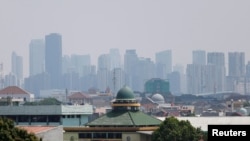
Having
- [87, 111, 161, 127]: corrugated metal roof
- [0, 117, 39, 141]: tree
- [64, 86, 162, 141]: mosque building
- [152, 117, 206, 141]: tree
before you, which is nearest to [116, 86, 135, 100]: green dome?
[64, 86, 162, 141]: mosque building

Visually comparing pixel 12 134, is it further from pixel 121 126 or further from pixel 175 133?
pixel 121 126

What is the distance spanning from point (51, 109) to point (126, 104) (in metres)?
8.25

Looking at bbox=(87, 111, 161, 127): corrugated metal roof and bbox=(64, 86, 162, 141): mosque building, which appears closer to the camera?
bbox=(64, 86, 162, 141): mosque building

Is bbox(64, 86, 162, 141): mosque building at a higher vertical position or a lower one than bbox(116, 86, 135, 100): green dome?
lower

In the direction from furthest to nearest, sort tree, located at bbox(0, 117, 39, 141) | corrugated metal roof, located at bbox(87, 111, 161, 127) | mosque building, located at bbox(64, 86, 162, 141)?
corrugated metal roof, located at bbox(87, 111, 161, 127)
mosque building, located at bbox(64, 86, 162, 141)
tree, located at bbox(0, 117, 39, 141)

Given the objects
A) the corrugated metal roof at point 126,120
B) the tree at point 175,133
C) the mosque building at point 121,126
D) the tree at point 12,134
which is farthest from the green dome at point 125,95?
the tree at point 12,134

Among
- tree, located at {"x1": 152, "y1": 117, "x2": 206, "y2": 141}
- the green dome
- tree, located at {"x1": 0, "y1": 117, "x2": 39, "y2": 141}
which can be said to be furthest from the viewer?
the green dome

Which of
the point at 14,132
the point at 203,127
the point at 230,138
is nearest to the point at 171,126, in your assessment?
the point at 203,127

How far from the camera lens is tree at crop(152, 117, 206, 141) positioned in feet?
305

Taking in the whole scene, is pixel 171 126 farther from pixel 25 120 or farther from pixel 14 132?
pixel 14 132

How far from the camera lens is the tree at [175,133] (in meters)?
93.1

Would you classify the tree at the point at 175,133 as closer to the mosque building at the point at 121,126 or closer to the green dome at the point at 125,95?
the mosque building at the point at 121,126

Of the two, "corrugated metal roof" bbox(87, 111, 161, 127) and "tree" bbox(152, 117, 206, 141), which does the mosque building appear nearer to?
"corrugated metal roof" bbox(87, 111, 161, 127)

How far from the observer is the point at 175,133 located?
308 feet
